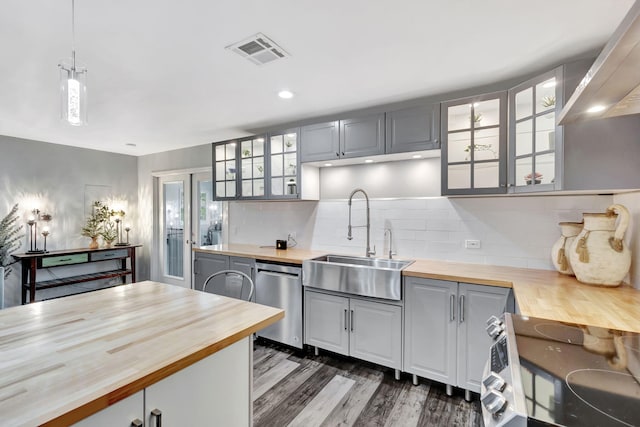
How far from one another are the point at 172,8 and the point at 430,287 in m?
2.34

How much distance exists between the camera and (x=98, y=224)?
494cm

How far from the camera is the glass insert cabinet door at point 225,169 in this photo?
12.5 feet

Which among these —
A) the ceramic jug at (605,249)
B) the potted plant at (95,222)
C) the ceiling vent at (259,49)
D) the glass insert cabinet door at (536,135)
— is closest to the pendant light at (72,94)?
the ceiling vent at (259,49)

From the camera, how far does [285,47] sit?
1.91m

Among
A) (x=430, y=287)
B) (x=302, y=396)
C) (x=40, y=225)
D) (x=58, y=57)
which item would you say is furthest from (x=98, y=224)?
(x=430, y=287)

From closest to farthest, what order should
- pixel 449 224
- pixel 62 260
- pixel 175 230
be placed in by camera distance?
pixel 449 224 < pixel 62 260 < pixel 175 230

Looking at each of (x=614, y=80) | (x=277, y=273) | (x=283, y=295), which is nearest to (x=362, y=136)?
(x=277, y=273)

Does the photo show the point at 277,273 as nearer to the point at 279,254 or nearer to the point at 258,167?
the point at 279,254

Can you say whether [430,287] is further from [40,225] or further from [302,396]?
[40,225]

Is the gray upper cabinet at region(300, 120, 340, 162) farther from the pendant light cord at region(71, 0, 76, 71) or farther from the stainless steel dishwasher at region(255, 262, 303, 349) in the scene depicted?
the pendant light cord at region(71, 0, 76, 71)

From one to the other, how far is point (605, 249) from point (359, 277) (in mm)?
1574

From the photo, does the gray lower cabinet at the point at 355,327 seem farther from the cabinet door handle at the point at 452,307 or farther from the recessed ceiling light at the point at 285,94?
the recessed ceiling light at the point at 285,94

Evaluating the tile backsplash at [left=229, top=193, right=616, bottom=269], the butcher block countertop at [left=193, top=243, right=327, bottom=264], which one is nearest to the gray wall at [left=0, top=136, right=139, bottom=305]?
the butcher block countertop at [left=193, top=243, right=327, bottom=264]

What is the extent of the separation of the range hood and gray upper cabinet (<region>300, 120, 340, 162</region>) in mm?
1961
